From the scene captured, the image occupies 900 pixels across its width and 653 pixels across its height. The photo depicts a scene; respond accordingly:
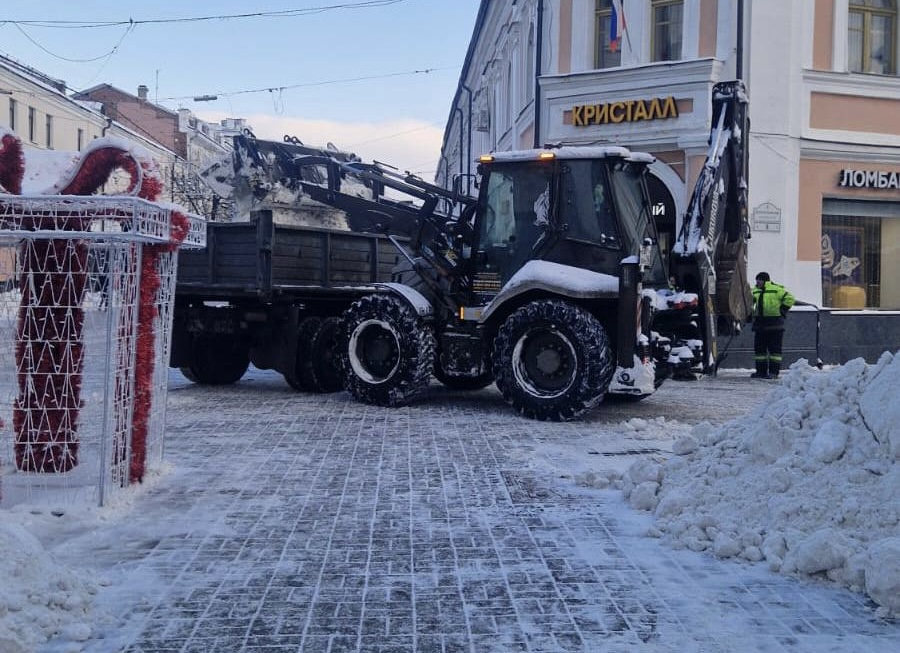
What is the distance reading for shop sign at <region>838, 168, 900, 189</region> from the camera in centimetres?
1677

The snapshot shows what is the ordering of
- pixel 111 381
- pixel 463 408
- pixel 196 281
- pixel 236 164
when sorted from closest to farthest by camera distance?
pixel 111 381 < pixel 463 408 < pixel 196 281 < pixel 236 164

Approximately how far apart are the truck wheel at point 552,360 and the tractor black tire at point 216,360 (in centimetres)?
424

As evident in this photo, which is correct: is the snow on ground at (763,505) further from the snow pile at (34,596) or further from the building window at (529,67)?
the building window at (529,67)

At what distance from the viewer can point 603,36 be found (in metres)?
17.8

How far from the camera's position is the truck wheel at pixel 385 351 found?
10633 mm

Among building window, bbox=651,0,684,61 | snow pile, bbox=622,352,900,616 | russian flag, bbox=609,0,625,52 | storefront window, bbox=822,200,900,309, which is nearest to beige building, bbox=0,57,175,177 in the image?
russian flag, bbox=609,0,625,52

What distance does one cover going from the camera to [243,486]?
6801mm

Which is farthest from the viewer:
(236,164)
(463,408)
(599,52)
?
(599,52)

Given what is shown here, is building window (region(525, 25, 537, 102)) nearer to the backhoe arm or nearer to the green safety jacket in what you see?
the green safety jacket

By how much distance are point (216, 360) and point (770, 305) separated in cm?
814

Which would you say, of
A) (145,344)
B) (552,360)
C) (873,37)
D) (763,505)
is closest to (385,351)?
(552,360)

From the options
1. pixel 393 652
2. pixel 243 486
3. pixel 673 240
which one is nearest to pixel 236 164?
pixel 673 240

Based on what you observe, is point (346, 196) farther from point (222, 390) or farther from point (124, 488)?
point (124, 488)

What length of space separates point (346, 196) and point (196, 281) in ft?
7.22
